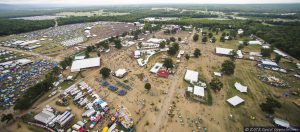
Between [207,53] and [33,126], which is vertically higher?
[207,53]

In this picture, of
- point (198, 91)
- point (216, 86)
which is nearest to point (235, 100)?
point (216, 86)

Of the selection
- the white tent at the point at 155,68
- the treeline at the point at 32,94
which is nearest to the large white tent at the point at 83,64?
the treeline at the point at 32,94

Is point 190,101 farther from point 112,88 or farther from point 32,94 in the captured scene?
point 32,94

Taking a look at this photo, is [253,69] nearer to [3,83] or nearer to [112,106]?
[112,106]

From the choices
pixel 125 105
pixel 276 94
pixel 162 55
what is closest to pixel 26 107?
pixel 125 105

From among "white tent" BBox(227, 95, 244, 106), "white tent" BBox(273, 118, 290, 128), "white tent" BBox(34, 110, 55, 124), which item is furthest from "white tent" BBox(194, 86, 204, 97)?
"white tent" BBox(34, 110, 55, 124)

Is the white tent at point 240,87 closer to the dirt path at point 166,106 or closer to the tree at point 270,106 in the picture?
the tree at point 270,106
